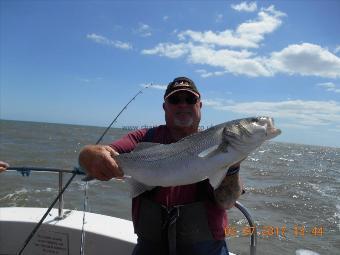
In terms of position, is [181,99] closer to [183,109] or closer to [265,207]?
[183,109]

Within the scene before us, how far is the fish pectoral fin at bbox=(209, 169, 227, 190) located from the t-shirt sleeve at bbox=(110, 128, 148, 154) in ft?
2.88

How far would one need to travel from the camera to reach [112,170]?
10.8 ft

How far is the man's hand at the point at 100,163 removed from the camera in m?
3.30

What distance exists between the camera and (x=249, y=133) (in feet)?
10.5

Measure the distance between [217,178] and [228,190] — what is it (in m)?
0.26

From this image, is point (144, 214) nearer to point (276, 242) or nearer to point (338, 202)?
point (276, 242)

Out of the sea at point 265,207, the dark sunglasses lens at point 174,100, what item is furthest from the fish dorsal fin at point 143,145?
the sea at point 265,207

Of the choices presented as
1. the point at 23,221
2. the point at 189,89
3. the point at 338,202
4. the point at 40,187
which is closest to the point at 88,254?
the point at 23,221

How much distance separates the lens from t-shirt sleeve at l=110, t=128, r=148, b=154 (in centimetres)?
358

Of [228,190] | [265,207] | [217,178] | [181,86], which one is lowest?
[265,207]

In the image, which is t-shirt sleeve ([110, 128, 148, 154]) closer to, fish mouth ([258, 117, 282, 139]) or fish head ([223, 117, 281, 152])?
fish head ([223, 117, 281, 152])

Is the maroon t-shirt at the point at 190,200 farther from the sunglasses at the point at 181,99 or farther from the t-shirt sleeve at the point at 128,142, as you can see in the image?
the sunglasses at the point at 181,99

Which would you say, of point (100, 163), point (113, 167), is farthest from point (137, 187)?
point (100, 163)

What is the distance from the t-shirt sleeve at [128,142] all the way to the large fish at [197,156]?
16 centimetres
